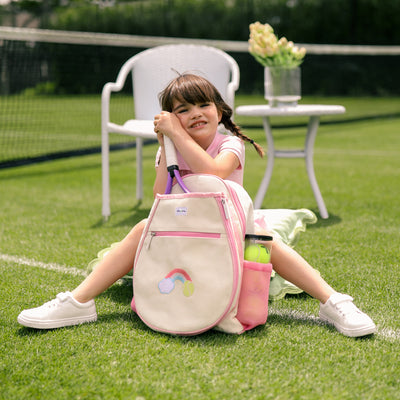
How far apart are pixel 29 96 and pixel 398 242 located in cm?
1591

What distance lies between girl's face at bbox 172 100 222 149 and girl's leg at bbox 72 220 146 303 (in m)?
0.42

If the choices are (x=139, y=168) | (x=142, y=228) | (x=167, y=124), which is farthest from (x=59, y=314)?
(x=139, y=168)

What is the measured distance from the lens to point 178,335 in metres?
2.14

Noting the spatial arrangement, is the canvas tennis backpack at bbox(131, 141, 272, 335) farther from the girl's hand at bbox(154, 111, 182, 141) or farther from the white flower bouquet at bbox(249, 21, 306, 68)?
the white flower bouquet at bbox(249, 21, 306, 68)

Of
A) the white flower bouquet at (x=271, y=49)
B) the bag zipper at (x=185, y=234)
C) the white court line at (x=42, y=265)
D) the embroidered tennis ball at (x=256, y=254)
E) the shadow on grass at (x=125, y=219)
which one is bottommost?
the shadow on grass at (x=125, y=219)

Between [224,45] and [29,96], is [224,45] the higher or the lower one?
the higher one

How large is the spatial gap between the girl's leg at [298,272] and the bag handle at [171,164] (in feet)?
1.46

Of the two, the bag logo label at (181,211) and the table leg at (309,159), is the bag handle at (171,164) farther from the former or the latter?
the table leg at (309,159)

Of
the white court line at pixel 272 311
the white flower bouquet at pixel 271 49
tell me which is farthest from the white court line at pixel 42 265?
the white flower bouquet at pixel 271 49

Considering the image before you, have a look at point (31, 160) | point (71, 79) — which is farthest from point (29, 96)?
point (31, 160)

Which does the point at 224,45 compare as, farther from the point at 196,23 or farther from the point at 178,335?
the point at 196,23

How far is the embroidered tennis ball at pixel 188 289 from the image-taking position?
210 centimetres

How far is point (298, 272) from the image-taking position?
2307mm

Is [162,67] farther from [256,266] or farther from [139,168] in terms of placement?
[256,266]
